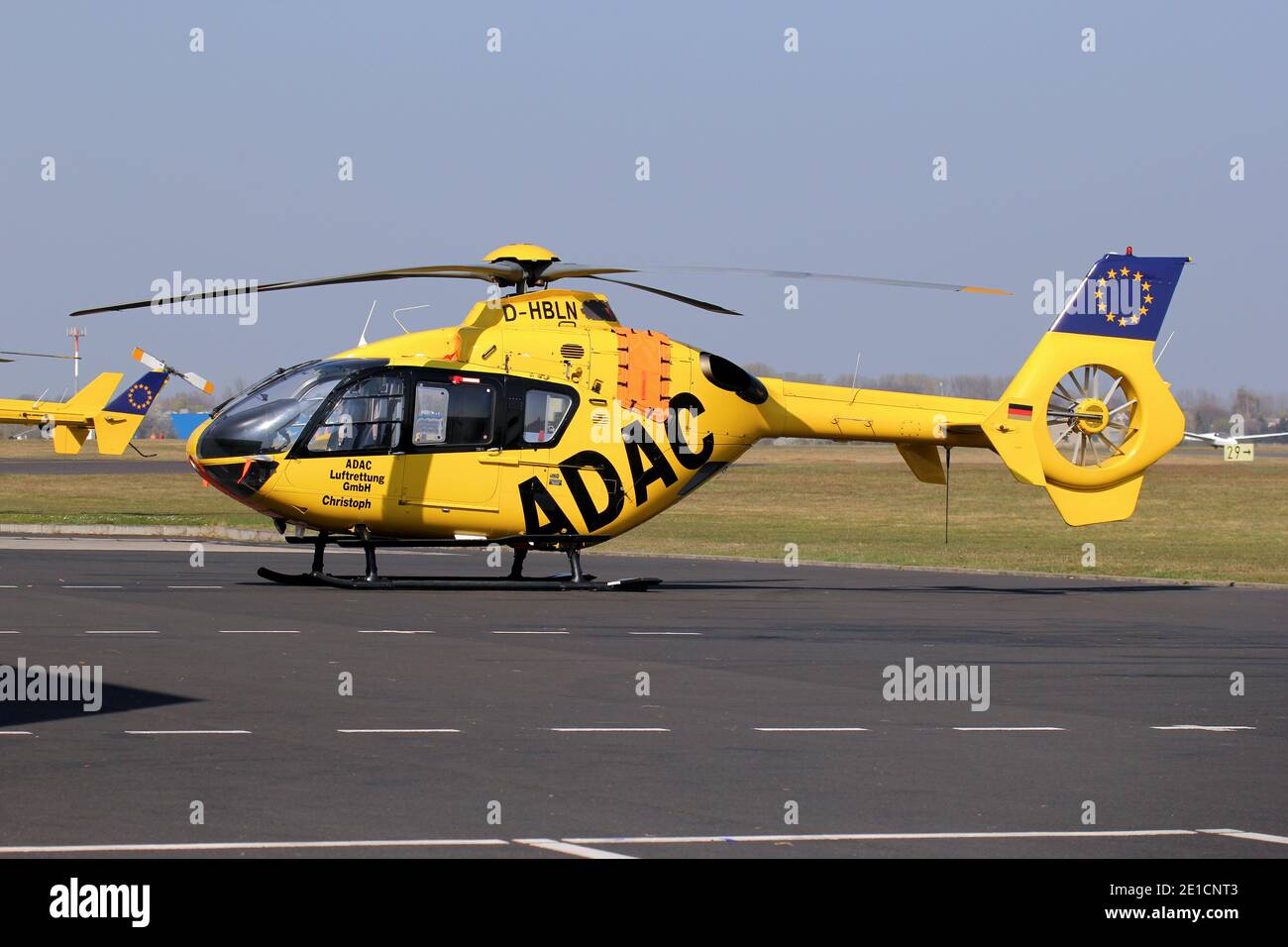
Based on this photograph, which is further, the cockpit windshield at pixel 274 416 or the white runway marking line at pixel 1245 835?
the cockpit windshield at pixel 274 416

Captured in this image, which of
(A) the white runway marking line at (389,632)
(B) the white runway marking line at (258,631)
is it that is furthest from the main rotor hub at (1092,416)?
(B) the white runway marking line at (258,631)

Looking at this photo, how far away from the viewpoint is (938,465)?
2752cm

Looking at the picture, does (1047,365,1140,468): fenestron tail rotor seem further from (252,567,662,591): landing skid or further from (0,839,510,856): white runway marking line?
(0,839,510,856): white runway marking line

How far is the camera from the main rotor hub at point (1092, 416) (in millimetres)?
27250

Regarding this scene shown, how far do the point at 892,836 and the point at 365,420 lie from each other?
16739 mm

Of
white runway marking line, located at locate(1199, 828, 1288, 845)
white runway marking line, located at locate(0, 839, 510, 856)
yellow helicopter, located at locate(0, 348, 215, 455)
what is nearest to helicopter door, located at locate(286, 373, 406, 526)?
white runway marking line, located at locate(0, 839, 510, 856)

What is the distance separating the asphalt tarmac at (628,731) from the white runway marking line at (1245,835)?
33 millimetres

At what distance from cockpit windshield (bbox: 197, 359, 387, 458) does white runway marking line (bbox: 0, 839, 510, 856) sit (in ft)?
54.0

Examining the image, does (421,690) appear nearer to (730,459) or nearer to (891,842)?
(891,842)

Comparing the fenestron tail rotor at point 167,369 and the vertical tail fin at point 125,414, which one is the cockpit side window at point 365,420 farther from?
the vertical tail fin at point 125,414

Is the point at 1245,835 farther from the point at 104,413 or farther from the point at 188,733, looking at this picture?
the point at 104,413

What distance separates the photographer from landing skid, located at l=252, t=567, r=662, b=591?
81.8ft

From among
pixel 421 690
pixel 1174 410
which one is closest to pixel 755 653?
pixel 421 690
